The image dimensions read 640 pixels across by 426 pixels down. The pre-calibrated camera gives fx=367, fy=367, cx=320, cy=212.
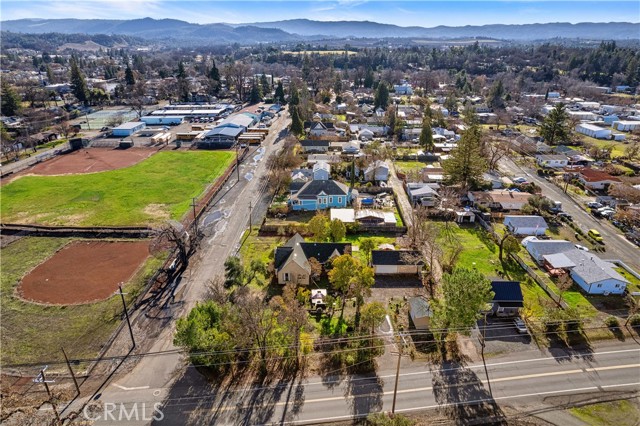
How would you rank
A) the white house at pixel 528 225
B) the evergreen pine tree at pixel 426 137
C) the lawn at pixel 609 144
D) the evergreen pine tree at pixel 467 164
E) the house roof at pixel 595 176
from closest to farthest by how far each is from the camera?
the white house at pixel 528 225 < the evergreen pine tree at pixel 467 164 < the house roof at pixel 595 176 < the evergreen pine tree at pixel 426 137 < the lawn at pixel 609 144

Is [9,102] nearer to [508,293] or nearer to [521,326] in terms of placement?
[508,293]

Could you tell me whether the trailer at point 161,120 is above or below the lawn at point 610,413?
above

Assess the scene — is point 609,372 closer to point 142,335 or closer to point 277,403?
point 277,403

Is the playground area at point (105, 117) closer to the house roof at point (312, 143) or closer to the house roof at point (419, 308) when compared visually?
the house roof at point (312, 143)

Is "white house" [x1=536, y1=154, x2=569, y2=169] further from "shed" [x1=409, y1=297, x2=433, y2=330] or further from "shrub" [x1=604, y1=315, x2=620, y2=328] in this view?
"shed" [x1=409, y1=297, x2=433, y2=330]

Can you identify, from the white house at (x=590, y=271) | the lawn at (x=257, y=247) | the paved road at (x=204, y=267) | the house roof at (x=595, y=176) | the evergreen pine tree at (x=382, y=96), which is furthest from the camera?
the evergreen pine tree at (x=382, y=96)

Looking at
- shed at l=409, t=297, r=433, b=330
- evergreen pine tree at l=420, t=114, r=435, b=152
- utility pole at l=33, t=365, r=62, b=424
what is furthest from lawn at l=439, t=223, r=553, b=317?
utility pole at l=33, t=365, r=62, b=424

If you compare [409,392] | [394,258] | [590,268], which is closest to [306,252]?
[394,258]

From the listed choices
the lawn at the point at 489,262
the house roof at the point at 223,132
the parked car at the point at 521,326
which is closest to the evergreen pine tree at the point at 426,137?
the lawn at the point at 489,262
